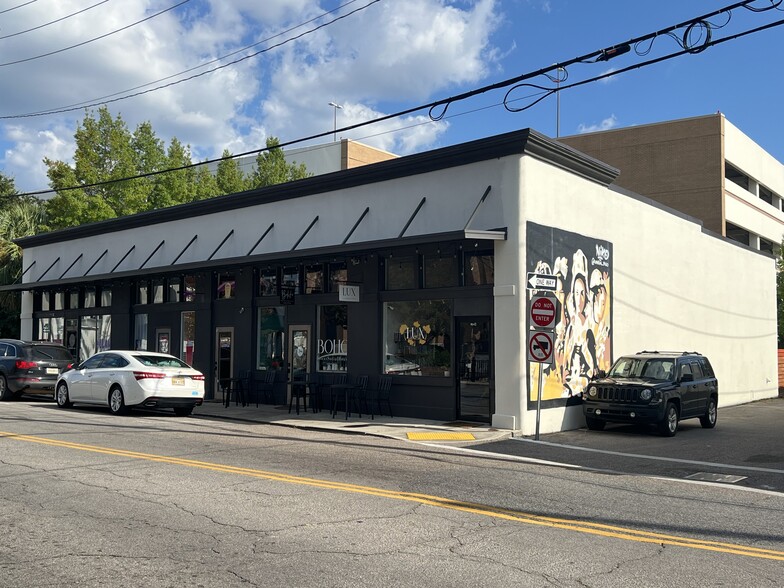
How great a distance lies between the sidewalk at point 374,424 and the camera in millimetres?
15148

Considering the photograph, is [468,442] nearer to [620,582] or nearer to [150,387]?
[150,387]

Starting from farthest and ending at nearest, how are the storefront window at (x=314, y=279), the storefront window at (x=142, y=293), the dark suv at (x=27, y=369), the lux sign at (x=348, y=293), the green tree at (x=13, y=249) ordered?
the green tree at (x=13, y=249) → the storefront window at (x=142, y=293) → the dark suv at (x=27, y=369) → the storefront window at (x=314, y=279) → the lux sign at (x=348, y=293)

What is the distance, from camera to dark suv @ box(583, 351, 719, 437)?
15812 mm

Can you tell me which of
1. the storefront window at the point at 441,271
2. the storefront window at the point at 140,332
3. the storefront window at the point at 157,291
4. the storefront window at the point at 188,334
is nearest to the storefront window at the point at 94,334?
the storefront window at the point at 140,332

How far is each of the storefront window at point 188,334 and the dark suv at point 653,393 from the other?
12.7 m

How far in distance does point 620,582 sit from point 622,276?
606 inches

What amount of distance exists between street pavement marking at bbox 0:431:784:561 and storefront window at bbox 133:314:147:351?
1480cm

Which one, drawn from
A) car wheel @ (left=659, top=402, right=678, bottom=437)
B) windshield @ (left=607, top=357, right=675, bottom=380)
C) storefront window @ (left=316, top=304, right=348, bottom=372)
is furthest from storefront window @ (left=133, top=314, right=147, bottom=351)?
car wheel @ (left=659, top=402, right=678, bottom=437)

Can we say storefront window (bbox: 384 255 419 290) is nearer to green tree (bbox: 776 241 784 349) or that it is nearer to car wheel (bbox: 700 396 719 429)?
car wheel (bbox: 700 396 719 429)

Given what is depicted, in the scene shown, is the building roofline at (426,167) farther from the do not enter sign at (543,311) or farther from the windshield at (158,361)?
the windshield at (158,361)

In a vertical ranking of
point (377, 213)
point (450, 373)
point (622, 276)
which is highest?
point (377, 213)

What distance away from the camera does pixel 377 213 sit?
63.6 ft

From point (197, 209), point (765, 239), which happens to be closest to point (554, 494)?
point (197, 209)

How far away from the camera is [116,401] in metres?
18.2
